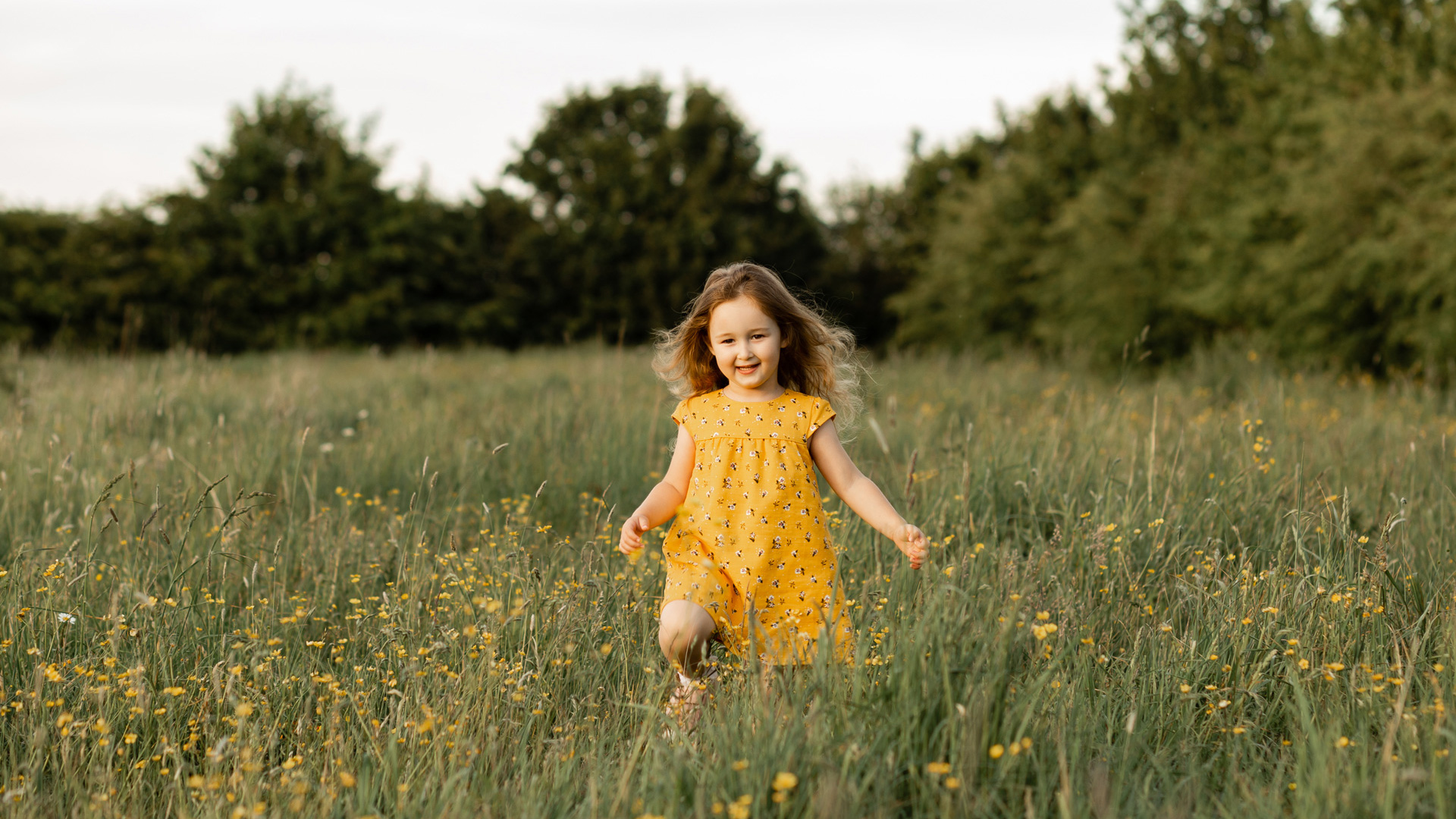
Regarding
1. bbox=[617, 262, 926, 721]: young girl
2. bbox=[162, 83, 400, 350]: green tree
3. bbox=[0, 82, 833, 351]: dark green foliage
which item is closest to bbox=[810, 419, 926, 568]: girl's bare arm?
bbox=[617, 262, 926, 721]: young girl

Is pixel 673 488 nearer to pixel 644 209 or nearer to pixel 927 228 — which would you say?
pixel 644 209

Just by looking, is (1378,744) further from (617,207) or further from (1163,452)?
(617,207)

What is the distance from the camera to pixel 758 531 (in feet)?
9.13

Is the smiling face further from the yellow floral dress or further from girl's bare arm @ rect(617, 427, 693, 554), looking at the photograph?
girl's bare arm @ rect(617, 427, 693, 554)

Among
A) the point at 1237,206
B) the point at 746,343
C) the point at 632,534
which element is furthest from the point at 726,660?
the point at 1237,206

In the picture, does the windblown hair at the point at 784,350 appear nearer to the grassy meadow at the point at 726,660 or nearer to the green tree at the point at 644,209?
the grassy meadow at the point at 726,660

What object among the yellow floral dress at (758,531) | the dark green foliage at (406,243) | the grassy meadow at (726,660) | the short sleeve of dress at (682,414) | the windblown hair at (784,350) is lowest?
the grassy meadow at (726,660)

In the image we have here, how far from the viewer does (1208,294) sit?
43.3 feet

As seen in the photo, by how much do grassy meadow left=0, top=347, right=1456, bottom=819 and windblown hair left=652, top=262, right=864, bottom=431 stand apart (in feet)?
0.90

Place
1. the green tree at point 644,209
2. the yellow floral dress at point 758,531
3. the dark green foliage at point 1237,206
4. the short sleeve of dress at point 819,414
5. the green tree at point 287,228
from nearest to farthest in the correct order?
the yellow floral dress at point 758,531
the short sleeve of dress at point 819,414
the dark green foliage at point 1237,206
the green tree at point 287,228
the green tree at point 644,209

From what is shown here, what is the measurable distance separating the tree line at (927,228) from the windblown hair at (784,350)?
4142 mm

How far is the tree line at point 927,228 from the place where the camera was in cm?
1120

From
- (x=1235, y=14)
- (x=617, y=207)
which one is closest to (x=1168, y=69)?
(x=1235, y=14)

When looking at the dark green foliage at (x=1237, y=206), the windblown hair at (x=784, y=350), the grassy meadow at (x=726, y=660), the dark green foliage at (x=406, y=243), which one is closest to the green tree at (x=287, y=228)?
the dark green foliage at (x=406, y=243)
